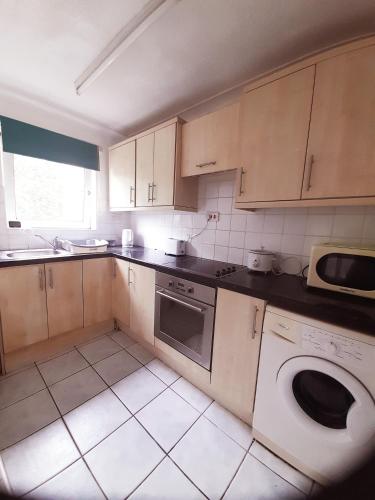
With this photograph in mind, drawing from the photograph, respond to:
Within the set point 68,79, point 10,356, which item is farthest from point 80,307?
point 68,79

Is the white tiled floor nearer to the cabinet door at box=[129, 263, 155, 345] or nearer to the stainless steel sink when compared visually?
the cabinet door at box=[129, 263, 155, 345]

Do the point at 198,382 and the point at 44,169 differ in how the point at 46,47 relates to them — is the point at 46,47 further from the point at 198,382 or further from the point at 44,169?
the point at 198,382

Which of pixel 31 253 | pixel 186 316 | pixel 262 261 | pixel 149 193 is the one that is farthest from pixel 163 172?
pixel 31 253

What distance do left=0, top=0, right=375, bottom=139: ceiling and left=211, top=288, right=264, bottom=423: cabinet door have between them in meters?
1.46

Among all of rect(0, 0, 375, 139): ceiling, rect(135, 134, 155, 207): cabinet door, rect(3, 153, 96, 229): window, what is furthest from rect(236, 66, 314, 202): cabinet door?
rect(3, 153, 96, 229): window

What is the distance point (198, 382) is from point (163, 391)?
0.26m

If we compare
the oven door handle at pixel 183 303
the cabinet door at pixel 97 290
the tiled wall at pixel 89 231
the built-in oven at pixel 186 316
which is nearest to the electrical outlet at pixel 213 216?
the built-in oven at pixel 186 316

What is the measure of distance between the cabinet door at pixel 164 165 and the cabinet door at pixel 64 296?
96cm

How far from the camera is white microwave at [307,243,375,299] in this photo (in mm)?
975

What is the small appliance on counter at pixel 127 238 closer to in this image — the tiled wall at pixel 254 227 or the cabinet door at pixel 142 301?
the tiled wall at pixel 254 227

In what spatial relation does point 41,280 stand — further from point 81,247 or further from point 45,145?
point 45,145

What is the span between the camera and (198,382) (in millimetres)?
1496

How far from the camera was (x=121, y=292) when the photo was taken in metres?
2.02

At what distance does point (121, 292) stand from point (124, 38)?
73.6 inches
